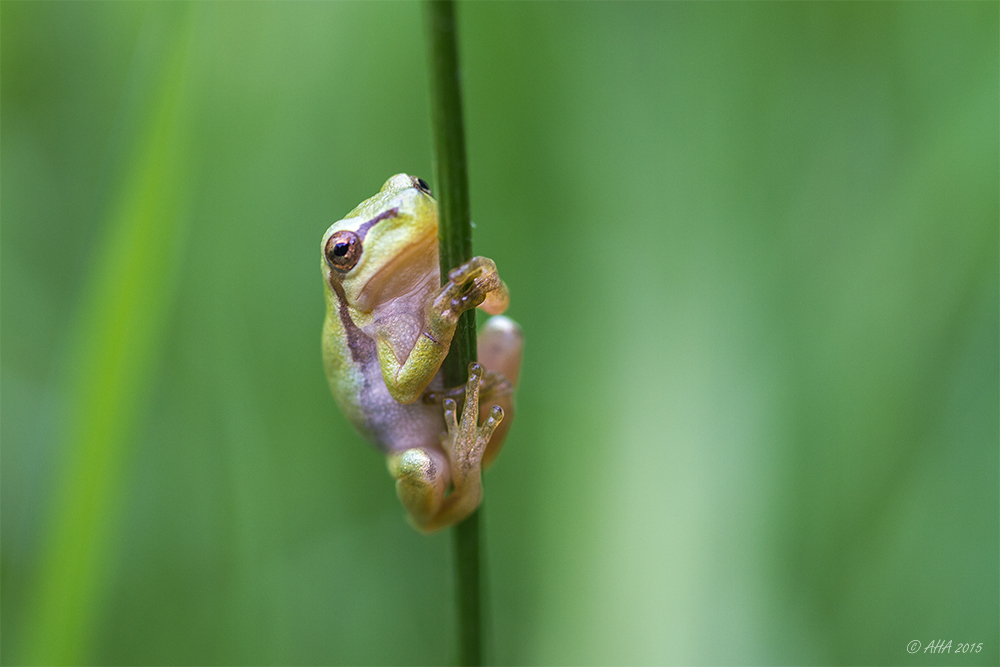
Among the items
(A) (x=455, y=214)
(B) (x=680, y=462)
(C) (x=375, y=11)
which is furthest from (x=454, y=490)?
(C) (x=375, y=11)

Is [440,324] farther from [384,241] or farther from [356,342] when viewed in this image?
[356,342]

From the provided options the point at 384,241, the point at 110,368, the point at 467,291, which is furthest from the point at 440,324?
the point at 110,368

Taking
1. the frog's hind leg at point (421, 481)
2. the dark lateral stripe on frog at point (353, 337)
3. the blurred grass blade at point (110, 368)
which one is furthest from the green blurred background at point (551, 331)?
the dark lateral stripe on frog at point (353, 337)

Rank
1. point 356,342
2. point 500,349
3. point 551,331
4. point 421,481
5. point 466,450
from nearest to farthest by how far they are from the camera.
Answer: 1. point 466,450
2. point 421,481
3. point 356,342
4. point 500,349
5. point 551,331

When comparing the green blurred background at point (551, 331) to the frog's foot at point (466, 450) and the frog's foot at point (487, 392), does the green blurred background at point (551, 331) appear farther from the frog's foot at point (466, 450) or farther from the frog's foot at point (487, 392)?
the frog's foot at point (487, 392)

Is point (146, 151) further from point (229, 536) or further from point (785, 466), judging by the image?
point (785, 466)

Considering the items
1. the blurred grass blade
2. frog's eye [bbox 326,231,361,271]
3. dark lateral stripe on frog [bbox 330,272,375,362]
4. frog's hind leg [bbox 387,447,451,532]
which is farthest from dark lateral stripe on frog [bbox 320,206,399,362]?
the blurred grass blade
